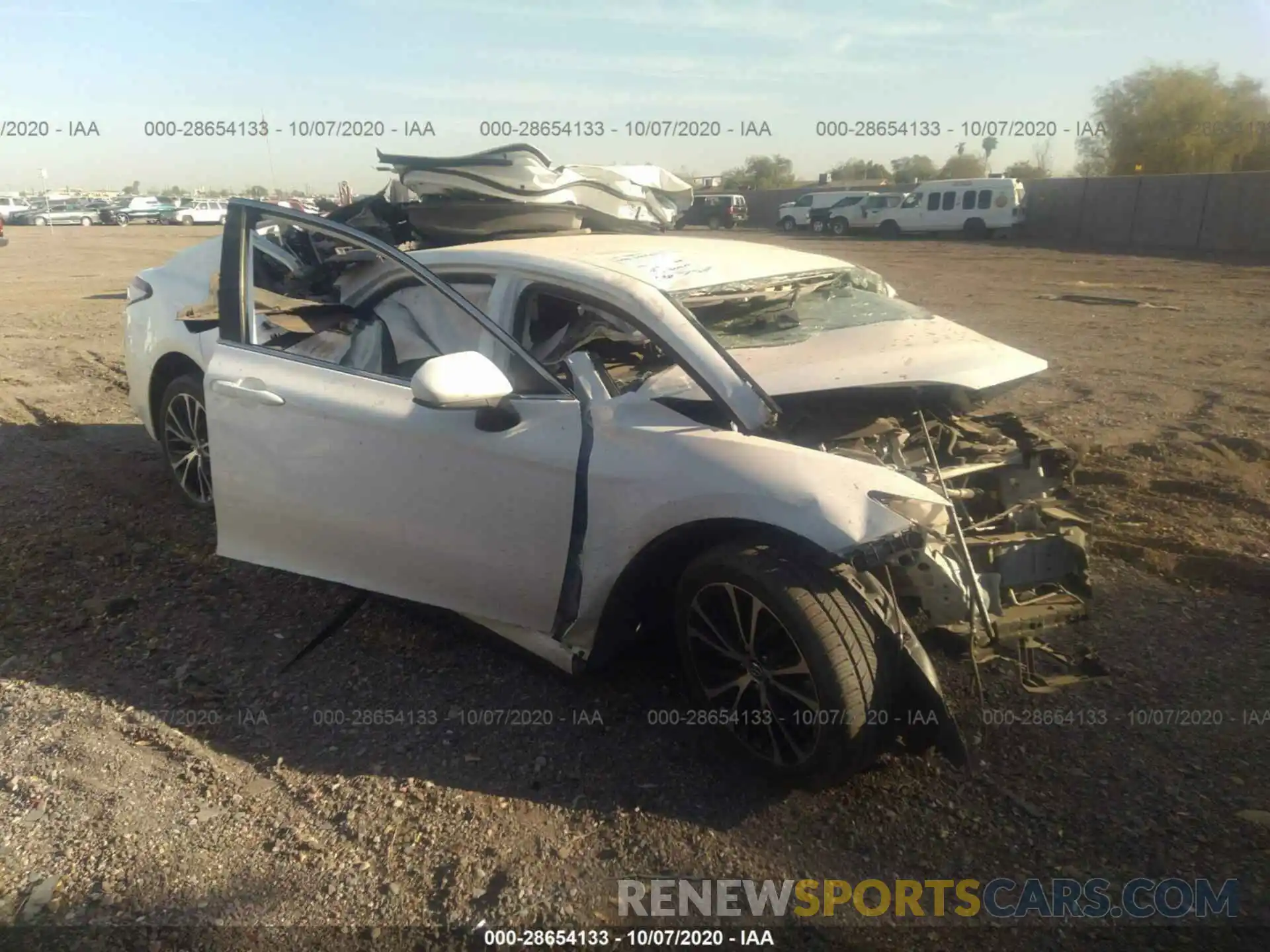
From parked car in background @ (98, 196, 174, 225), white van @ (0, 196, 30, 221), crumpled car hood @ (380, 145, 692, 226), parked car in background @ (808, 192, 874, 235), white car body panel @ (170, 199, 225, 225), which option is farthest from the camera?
white van @ (0, 196, 30, 221)

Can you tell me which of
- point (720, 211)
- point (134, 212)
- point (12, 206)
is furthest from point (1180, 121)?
point (12, 206)

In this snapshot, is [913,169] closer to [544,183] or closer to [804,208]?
[804,208]

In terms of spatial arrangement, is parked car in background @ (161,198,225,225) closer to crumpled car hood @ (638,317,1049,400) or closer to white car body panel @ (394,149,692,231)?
white car body panel @ (394,149,692,231)

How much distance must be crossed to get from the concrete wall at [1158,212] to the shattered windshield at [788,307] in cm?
2466

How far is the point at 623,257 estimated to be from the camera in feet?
11.3

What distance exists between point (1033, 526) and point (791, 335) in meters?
1.11

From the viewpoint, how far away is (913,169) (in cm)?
6200

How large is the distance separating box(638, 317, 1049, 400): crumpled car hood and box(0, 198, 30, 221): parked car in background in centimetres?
5181

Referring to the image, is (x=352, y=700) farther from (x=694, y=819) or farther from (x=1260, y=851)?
(x=1260, y=851)

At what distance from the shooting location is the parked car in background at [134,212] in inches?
1820

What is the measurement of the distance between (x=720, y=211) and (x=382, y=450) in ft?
118

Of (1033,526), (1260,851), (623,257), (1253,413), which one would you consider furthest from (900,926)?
(1253,413)

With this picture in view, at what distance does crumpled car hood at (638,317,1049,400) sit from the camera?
2.99 m

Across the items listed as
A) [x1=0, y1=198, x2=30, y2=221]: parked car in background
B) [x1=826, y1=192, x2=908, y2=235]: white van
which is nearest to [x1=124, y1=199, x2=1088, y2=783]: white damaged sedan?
[x1=826, y1=192, x2=908, y2=235]: white van
